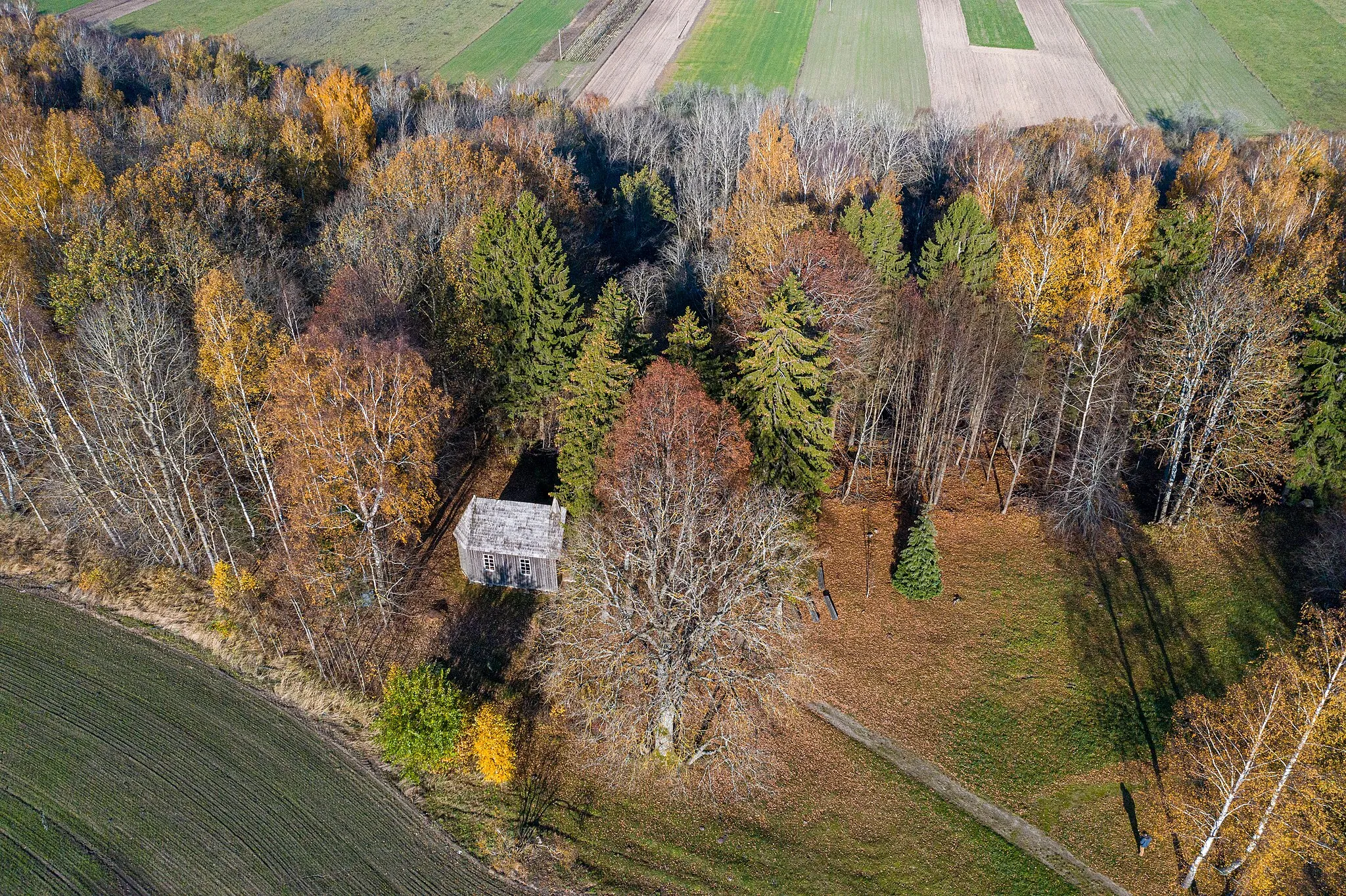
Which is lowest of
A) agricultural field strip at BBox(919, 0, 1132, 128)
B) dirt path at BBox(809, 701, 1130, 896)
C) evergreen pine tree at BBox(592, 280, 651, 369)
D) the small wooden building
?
dirt path at BBox(809, 701, 1130, 896)

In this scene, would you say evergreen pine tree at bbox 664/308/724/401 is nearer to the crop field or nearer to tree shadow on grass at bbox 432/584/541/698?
tree shadow on grass at bbox 432/584/541/698

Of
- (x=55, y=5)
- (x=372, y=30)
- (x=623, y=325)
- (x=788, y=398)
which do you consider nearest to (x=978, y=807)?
(x=788, y=398)

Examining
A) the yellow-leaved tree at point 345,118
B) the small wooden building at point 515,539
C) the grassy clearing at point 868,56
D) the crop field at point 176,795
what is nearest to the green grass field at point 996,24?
the grassy clearing at point 868,56

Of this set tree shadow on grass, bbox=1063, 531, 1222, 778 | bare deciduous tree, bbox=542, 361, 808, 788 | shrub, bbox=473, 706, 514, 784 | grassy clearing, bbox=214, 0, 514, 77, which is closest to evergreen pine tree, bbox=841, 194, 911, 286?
bare deciduous tree, bbox=542, 361, 808, 788

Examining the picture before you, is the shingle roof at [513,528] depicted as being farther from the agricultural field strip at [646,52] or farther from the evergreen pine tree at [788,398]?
the agricultural field strip at [646,52]

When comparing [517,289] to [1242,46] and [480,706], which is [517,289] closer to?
[480,706]

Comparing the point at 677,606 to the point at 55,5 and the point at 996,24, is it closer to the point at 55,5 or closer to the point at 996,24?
the point at 996,24
